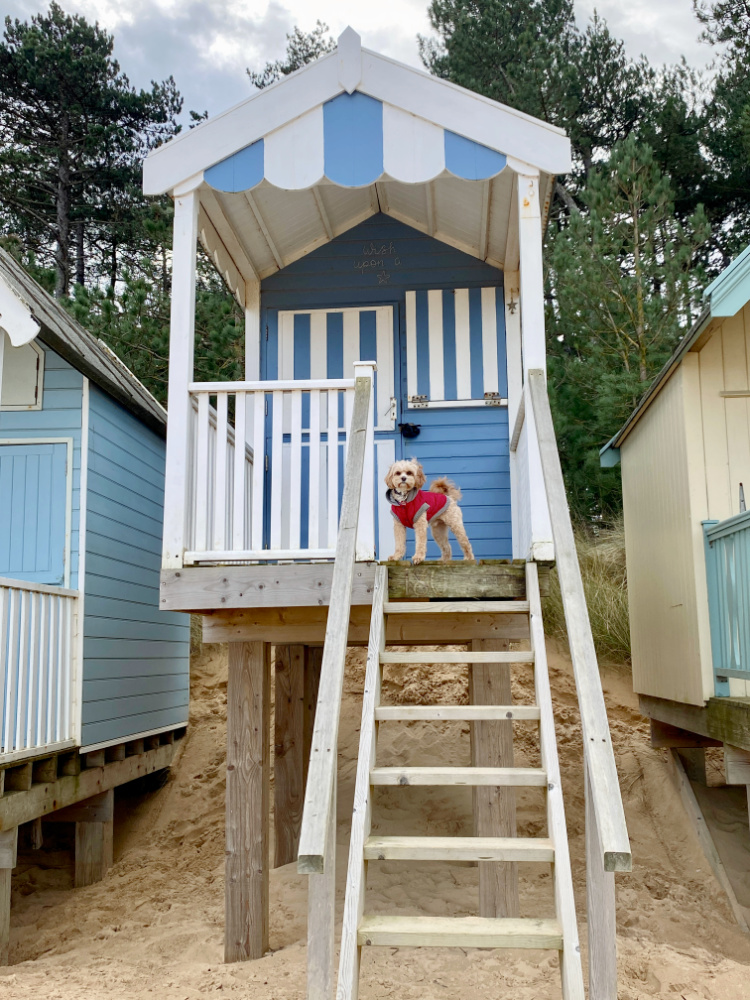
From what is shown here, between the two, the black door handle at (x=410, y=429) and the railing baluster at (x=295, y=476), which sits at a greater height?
the black door handle at (x=410, y=429)

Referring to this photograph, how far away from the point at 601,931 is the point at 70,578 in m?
5.39

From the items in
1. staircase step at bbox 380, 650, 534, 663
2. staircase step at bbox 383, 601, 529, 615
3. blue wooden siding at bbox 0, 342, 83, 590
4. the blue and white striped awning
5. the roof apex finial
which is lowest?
staircase step at bbox 380, 650, 534, 663

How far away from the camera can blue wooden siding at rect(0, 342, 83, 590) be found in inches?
306

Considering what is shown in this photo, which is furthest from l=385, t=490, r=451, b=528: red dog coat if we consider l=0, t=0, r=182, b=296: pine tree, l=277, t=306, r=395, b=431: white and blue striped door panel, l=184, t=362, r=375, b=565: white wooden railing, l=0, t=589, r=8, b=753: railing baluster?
l=0, t=0, r=182, b=296: pine tree

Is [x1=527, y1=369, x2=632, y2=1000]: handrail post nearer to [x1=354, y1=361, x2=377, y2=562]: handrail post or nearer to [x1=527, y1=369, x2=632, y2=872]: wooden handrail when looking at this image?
[x1=527, y1=369, x2=632, y2=872]: wooden handrail

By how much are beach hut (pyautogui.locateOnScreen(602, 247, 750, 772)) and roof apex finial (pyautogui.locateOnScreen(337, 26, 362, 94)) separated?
2635mm

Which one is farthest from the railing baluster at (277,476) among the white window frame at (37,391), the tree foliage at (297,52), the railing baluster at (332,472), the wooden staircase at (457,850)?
the tree foliage at (297,52)

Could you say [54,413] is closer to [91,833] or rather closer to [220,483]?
[220,483]

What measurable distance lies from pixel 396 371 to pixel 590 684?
4.41 meters

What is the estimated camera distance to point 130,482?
344 inches

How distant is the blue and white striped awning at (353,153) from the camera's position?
581cm

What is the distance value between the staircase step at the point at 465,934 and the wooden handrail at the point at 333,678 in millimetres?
372

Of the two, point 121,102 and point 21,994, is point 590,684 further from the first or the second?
point 121,102

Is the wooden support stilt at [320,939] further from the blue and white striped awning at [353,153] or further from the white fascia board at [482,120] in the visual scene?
the white fascia board at [482,120]
